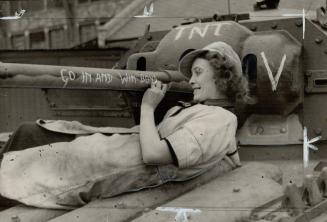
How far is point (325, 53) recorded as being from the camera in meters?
4.60

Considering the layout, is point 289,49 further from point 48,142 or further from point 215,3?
point 215,3

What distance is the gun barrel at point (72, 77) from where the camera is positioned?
3.10 meters

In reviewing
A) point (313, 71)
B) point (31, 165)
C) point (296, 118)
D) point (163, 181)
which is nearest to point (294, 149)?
point (296, 118)

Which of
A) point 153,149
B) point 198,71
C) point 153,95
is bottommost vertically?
point 153,149

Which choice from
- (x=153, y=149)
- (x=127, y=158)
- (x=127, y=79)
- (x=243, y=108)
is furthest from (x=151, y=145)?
(x=243, y=108)

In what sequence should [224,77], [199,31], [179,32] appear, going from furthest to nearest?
[179,32], [199,31], [224,77]

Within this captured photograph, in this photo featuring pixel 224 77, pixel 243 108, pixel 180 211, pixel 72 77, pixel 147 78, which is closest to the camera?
pixel 180 211

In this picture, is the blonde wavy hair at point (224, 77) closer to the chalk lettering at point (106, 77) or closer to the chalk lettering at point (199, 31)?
the chalk lettering at point (106, 77)

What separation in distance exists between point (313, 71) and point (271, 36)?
1.20ft

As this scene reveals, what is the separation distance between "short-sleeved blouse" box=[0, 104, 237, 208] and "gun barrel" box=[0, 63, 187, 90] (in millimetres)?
313

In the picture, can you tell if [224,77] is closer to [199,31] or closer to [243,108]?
[243,108]

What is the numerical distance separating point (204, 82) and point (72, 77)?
0.76m

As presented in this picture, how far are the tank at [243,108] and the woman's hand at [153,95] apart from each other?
0.28ft

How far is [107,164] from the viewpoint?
3.45 metres
